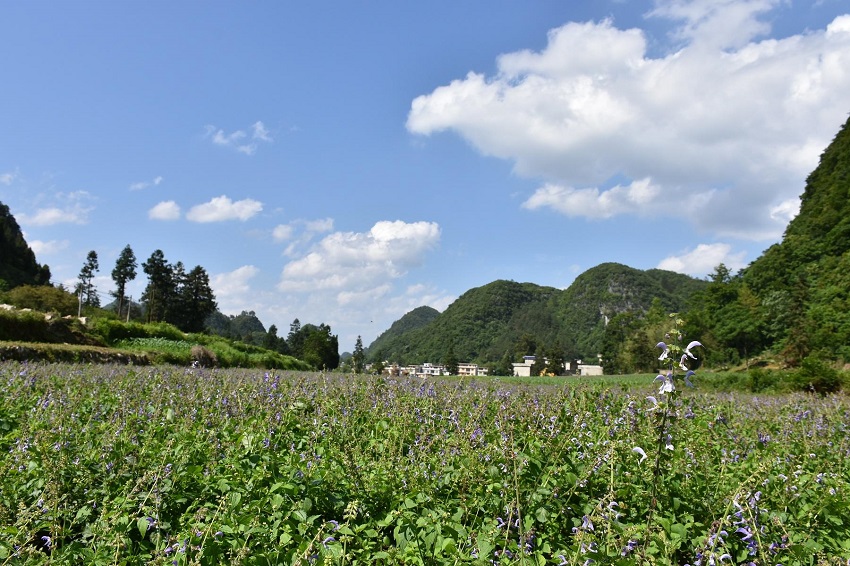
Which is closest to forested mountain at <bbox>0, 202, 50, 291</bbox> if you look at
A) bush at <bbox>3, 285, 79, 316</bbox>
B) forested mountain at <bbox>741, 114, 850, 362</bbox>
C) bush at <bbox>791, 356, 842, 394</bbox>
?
bush at <bbox>3, 285, 79, 316</bbox>

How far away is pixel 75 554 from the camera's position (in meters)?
3.00

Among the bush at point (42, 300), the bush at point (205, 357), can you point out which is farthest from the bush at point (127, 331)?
the bush at point (42, 300)

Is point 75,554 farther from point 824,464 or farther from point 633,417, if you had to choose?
point 824,464

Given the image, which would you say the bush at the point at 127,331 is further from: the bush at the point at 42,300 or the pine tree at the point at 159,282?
the pine tree at the point at 159,282

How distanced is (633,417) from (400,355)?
19324 centimetres

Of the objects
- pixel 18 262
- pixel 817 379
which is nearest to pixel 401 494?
pixel 817 379

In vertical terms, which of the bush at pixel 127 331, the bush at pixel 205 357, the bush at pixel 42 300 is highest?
the bush at pixel 42 300

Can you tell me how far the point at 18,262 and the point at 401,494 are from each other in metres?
→ 101

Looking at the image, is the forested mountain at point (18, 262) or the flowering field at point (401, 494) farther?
the forested mountain at point (18, 262)

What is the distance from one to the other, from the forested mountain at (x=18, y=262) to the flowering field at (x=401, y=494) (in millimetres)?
89050

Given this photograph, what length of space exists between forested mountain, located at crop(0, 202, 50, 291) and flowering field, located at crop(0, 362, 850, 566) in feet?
292

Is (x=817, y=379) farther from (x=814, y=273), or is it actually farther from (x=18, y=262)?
(x=18, y=262)

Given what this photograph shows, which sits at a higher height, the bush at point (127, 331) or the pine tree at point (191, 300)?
the pine tree at point (191, 300)

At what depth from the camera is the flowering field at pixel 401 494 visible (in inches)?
113
